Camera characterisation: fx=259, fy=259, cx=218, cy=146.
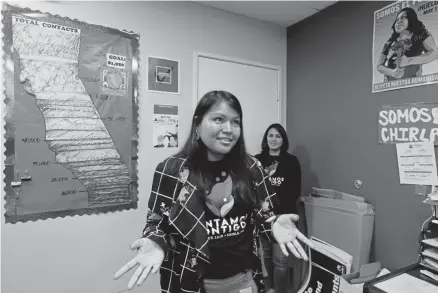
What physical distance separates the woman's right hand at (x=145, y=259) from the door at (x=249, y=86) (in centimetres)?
147

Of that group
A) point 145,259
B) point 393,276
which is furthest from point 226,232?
point 393,276

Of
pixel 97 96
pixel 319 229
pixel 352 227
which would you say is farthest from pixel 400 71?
pixel 97 96

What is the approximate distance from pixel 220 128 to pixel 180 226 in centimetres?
38

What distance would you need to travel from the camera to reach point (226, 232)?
941 millimetres

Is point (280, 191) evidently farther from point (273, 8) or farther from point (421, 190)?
point (273, 8)

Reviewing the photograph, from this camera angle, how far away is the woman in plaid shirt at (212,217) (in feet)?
3.04

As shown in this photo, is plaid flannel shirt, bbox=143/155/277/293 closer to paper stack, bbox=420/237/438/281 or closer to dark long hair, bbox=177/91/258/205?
dark long hair, bbox=177/91/258/205

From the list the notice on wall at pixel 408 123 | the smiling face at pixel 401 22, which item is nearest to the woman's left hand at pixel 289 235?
the notice on wall at pixel 408 123

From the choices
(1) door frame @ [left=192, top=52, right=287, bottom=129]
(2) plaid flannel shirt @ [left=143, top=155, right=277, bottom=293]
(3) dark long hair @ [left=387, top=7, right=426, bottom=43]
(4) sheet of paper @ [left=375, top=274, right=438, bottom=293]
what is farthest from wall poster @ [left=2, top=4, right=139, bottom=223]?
(3) dark long hair @ [left=387, top=7, right=426, bottom=43]

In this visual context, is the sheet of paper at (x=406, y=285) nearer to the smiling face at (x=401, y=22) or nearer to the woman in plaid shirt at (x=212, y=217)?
the woman in plaid shirt at (x=212, y=217)

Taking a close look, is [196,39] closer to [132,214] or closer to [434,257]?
[132,214]

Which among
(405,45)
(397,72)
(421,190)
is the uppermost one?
(405,45)

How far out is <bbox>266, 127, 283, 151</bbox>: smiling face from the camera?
7.08 ft

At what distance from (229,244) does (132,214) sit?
1177 mm
